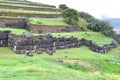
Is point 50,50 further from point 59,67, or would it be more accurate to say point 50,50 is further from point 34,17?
point 34,17

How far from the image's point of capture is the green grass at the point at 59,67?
77.8 feet

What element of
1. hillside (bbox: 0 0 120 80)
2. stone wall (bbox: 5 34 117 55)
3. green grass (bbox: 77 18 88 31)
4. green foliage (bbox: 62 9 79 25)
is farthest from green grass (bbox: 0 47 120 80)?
green grass (bbox: 77 18 88 31)

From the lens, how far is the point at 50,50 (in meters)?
40.2

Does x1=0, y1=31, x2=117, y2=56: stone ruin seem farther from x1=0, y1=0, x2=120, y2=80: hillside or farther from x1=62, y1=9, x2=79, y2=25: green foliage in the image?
x1=62, y1=9, x2=79, y2=25: green foliage

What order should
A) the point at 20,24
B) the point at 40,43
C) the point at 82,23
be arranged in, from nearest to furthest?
the point at 40,43, the point at 20,24, the point at 82,23

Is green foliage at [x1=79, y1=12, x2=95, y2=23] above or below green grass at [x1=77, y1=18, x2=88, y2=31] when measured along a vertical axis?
above

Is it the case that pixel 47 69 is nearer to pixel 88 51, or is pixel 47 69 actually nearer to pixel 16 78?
pixel 16 78

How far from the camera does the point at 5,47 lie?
133 ft

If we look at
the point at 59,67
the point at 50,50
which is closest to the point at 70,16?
the point at 50,50

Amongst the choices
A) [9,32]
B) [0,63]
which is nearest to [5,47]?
[9,32]

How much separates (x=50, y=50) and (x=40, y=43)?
1.38 meters

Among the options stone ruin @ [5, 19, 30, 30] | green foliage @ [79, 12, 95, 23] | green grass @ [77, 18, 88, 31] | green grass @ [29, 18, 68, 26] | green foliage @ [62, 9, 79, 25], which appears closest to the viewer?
stone ruin @ [5, 19, 30, 30]

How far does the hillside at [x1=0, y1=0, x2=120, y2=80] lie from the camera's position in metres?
25.6

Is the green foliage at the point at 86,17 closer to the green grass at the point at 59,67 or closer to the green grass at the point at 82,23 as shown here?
the green grass at the point at 82,23
